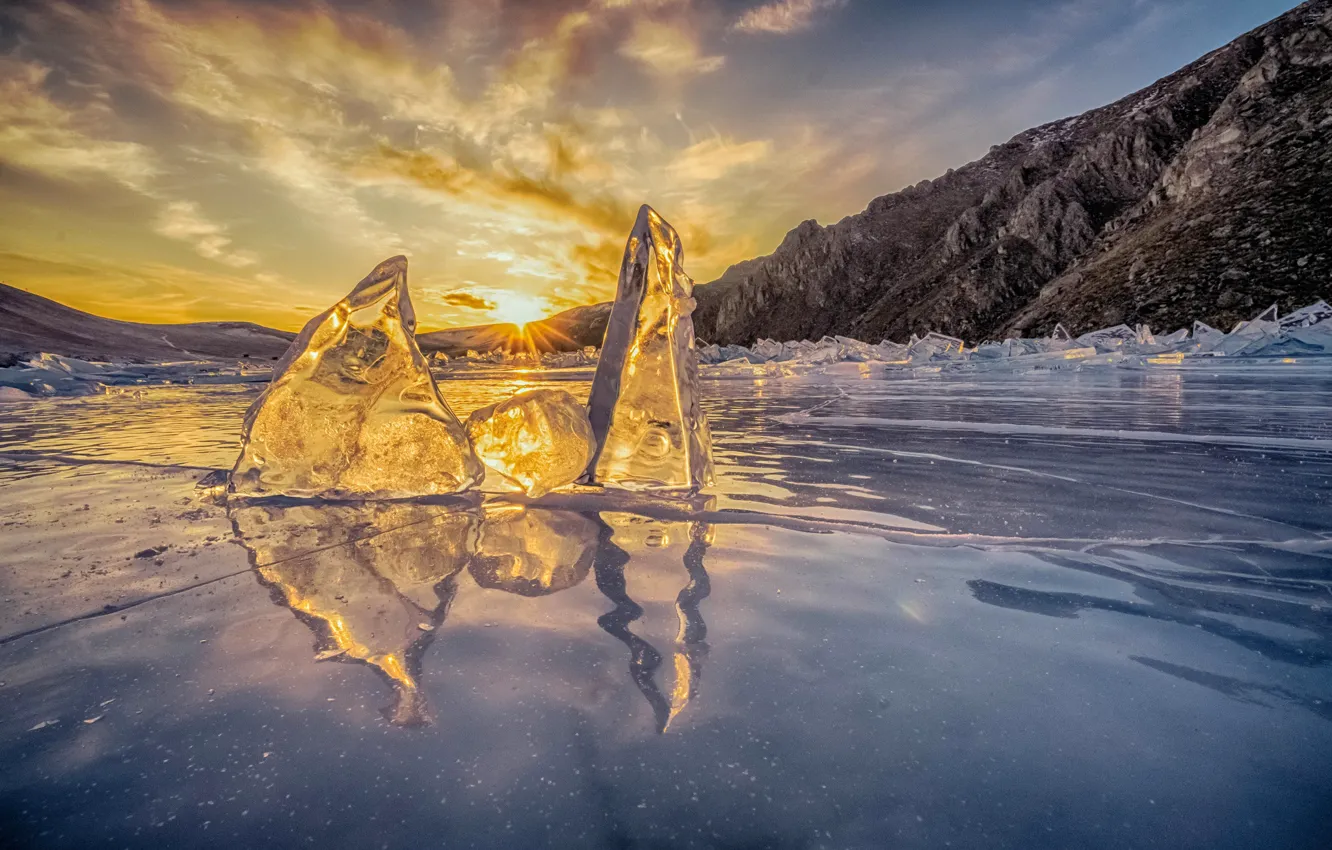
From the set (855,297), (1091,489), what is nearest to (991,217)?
(855,297)

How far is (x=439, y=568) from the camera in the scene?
1646 mm

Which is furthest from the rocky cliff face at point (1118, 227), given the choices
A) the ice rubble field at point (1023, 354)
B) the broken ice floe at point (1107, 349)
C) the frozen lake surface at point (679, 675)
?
the frozen lake surface at point (679, 675)

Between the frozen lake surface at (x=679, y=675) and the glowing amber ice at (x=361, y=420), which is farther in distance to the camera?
the glowing amber ice at (x=361, y=420)

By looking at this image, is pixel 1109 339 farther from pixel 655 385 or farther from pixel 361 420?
pixel 361 420

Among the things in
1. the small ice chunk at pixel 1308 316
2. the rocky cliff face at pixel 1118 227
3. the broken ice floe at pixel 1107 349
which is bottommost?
the broken ice floe at pixel 1107 349

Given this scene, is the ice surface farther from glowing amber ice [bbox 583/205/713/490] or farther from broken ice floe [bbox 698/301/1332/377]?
broken ice floe [bbox 698/301/1332/377]

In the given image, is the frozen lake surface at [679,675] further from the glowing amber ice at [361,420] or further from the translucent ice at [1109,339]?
the translucent ice at [1109,339]

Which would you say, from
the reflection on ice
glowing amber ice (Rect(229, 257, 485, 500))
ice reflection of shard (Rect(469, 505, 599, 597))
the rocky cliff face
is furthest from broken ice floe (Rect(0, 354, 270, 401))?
the rocky cliff face

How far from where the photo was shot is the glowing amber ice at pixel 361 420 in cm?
258

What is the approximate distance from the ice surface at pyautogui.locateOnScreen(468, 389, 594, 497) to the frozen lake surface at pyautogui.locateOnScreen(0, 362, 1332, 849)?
1.25ft

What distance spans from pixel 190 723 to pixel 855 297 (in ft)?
269

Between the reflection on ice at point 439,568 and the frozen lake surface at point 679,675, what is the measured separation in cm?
1

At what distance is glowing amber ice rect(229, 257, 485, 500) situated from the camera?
2580 millimetres

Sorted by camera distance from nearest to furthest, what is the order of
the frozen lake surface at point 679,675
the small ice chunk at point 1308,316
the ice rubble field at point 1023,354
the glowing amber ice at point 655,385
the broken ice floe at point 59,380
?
the frozen lake surface at point 679,675 < the glowing amber ice at point 655,385 < the broken ice floe at point 59,380 < the ice rubble field at point 1023,354 < the small ice chunk at point 1308,316
